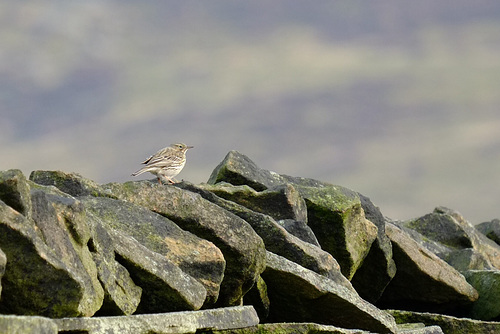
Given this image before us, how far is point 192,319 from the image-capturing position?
30.0 ft

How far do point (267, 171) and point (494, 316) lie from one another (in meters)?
5.55

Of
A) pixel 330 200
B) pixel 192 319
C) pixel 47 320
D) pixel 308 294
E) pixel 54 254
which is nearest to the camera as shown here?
pixel 47 320

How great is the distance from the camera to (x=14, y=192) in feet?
25.4

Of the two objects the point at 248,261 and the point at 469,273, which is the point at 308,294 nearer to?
the point at 248,261

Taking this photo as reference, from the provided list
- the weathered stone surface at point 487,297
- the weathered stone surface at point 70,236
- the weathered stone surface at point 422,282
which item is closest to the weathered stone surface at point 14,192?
the weathered stone surface at point 70,236

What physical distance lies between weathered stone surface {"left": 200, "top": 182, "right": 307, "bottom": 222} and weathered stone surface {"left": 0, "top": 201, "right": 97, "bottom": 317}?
688cm

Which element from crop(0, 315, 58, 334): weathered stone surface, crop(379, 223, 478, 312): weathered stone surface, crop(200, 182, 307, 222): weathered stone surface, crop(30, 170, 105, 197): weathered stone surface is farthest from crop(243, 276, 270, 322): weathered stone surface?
crop(0, 315, 58, 334): weathered stone surface

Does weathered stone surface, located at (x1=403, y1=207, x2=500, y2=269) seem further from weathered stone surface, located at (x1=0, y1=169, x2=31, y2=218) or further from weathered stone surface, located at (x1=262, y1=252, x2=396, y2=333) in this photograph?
weathered stone surface, located at (x1=0, y1=169, x2=31, y2=218)

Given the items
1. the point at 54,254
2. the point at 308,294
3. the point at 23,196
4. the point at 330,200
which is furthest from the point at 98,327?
the point at 330,200

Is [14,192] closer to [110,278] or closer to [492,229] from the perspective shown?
[110,278]

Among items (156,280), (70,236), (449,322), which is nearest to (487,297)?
(449,322)

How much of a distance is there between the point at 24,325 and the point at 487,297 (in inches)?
501

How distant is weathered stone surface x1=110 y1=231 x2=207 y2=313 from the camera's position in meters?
9.52

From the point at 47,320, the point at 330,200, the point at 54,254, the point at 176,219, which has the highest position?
the point at 330,200
